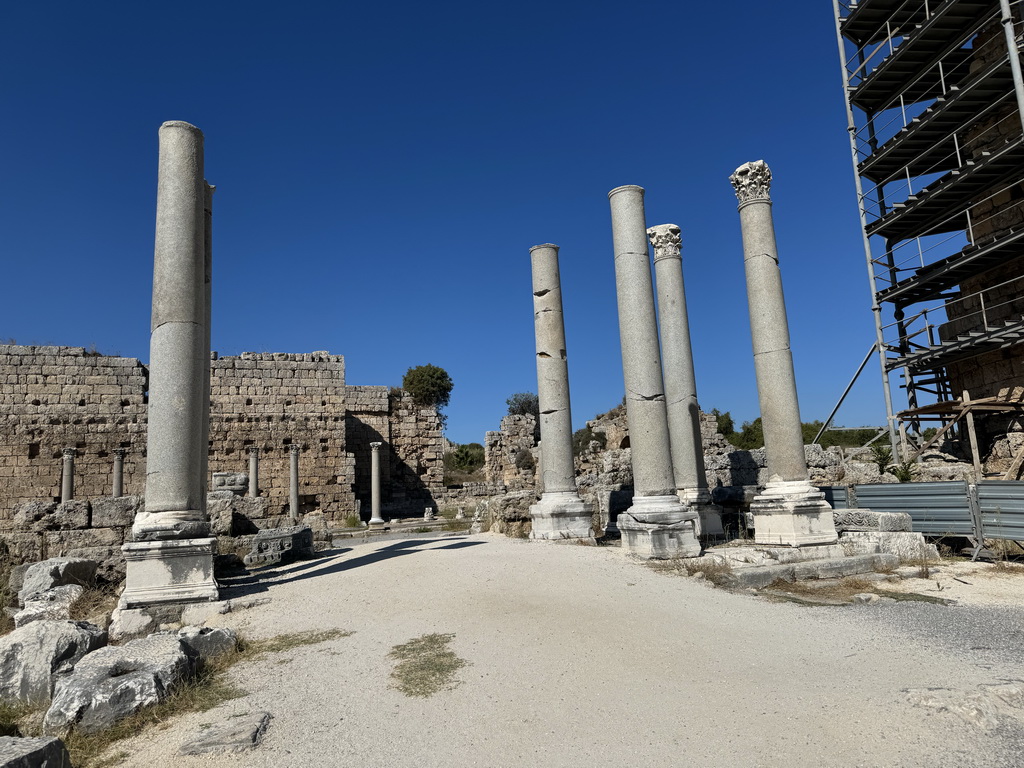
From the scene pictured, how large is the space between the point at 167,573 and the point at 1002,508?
11311mm

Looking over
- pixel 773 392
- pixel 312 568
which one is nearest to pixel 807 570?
pixel 773 392

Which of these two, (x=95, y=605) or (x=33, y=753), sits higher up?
(x=33, y=753)

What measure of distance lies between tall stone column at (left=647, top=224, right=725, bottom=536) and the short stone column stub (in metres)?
20.1

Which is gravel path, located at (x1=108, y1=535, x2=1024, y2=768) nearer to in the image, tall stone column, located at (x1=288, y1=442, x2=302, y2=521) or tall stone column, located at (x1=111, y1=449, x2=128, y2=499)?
tall stone column, located at (x1=288, y1=442, x2=302, y2=521)

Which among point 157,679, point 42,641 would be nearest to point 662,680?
point 157,679

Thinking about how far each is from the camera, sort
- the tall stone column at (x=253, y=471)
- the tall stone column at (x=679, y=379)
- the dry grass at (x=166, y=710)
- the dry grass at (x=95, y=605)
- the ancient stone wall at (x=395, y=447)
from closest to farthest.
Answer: the dry grass at (x=166, y=710), the dry grass at (x=95, y=605), the tall stone column at (x=679, y=379), the tall stone column at (x=253, y=471), the ancient stone wall at (x=395, y=447)

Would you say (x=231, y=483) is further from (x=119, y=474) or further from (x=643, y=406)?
(x=643, y=406)

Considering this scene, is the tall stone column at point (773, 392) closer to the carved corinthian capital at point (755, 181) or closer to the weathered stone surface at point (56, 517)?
the carved corinthian capital at point (755, 181)

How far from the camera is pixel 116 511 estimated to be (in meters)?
11.2

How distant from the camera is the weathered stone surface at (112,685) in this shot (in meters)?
3.94

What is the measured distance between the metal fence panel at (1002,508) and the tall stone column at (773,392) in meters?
2.43

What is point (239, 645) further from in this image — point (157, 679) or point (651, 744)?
point (651, 744)

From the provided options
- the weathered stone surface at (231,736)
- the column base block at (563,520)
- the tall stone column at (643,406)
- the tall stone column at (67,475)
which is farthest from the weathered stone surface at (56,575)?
the tall stone column at (67,475)

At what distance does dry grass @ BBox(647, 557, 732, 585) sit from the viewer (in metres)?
7.65
